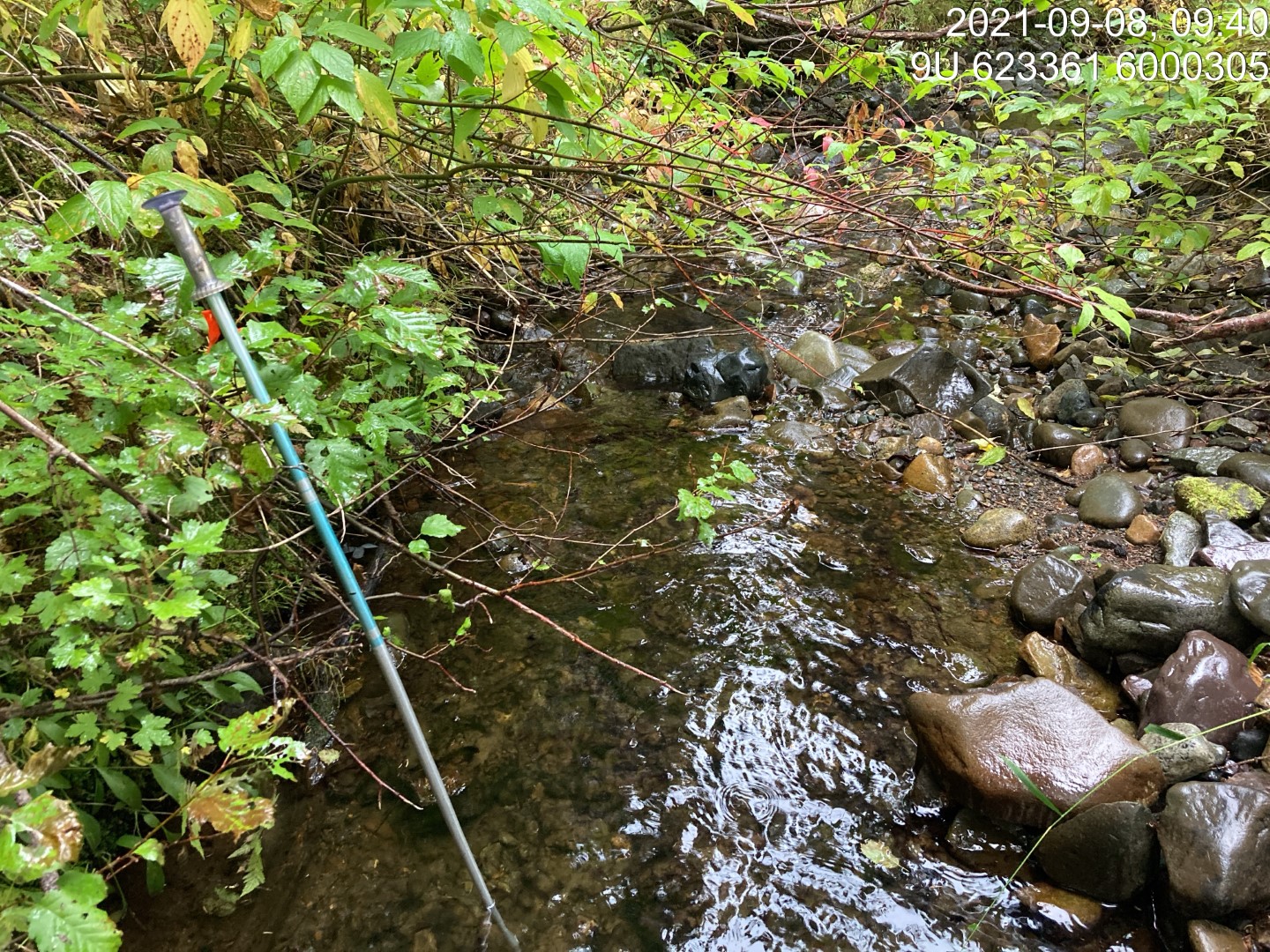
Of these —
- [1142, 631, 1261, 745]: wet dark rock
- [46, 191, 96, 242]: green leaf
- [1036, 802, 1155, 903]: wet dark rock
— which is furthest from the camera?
[1142, 631, 1261, 745]: wet dark rock

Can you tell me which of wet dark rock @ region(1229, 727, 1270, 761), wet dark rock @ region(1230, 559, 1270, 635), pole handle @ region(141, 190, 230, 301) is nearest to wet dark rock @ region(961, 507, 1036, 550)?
wet dark rock @ region(1230, 559, 1270, 635)

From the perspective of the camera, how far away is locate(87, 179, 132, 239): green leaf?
67.3 inches

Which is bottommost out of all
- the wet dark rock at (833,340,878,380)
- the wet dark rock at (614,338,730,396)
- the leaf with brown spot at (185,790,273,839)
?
the wet dark rock at (833,340,878,380)

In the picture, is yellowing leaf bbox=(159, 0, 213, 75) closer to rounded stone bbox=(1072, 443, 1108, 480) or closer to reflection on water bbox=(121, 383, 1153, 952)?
reflection on water bbox=(121, 383, 1153, 952)

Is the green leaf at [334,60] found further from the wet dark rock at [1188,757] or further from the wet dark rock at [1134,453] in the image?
the wet dark rock at [1134,453]

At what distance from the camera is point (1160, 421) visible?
445 centimetres

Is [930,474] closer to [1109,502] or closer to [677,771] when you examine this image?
[1109,502]

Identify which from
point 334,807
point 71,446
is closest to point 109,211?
point 71,446

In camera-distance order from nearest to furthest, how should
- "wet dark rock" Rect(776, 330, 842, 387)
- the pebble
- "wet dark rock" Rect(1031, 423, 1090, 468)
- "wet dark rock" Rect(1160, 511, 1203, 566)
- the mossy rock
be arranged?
"wet dark rock" Rect(1160, 511, 1203, 566) < the mossy rock < the pebble < "wet dark rock" Rect(1031, 423, 1090, 468) < "wet dark rock" Rect(776, 330, 842, 387)

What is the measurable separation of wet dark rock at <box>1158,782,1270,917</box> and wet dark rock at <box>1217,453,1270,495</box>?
2346 millimetres

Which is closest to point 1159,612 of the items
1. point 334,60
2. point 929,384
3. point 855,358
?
point 929,384

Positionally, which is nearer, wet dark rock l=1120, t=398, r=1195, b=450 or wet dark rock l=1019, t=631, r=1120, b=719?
wet dark rock l=1019, t=631, r=1120, b=719

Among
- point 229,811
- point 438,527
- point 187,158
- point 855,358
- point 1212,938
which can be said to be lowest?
point 1212,938

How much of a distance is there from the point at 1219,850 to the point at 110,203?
371cm
